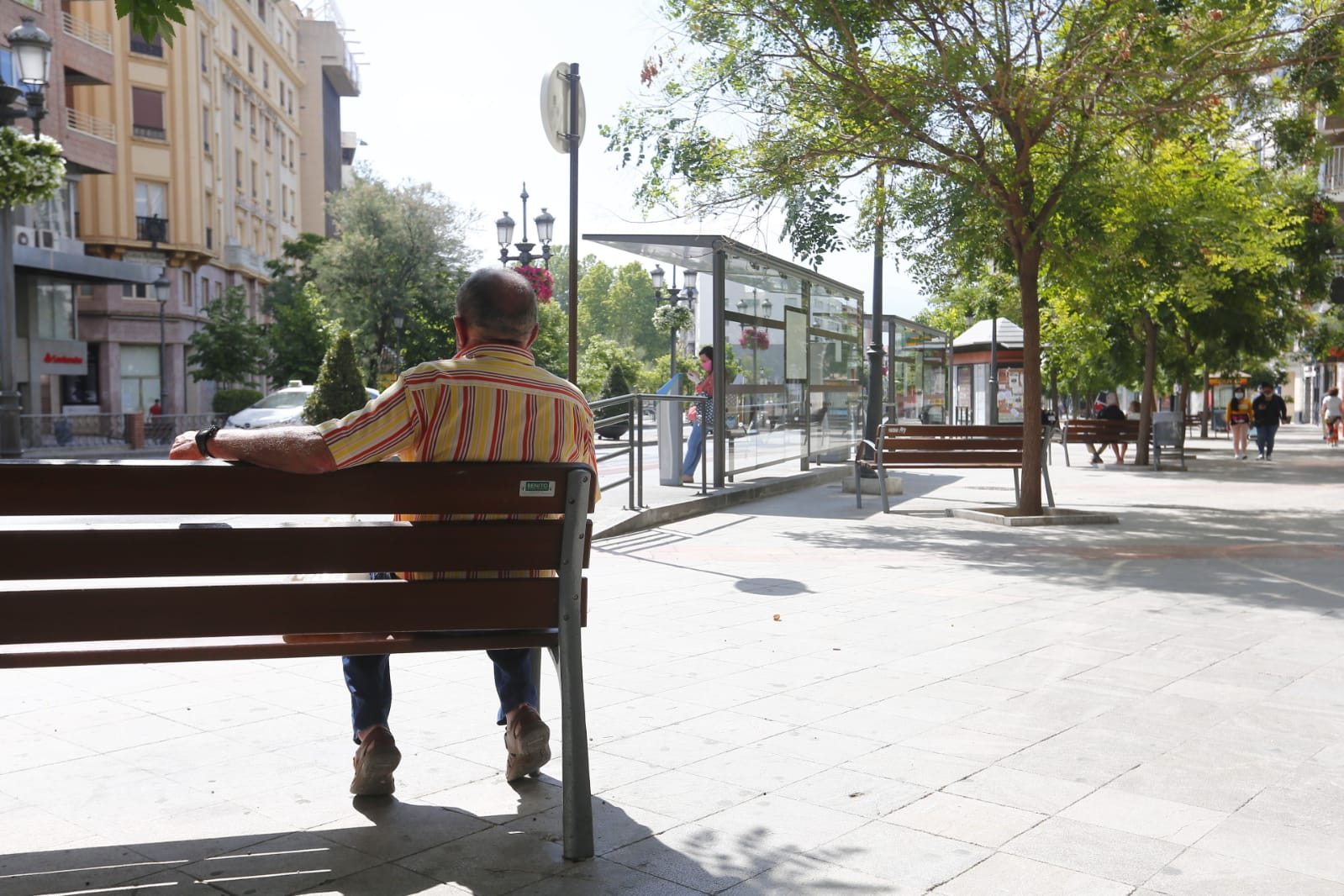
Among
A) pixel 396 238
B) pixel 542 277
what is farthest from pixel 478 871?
pixel 396 238

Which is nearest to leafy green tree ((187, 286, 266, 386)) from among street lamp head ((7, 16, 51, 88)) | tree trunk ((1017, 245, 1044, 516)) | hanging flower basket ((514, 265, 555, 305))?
hanging flower basket ((514, 265, 555, 305))

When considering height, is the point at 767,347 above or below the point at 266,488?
above

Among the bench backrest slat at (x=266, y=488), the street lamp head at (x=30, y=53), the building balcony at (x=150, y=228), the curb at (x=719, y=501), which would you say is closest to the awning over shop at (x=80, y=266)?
the building balcony at (x=150, y=228)

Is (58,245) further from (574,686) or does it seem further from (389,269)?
(574,686)

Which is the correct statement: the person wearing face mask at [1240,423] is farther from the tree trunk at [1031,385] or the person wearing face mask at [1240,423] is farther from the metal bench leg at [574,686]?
the metal bench leg at [574,686]

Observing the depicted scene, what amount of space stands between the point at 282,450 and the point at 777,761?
78.0 inches

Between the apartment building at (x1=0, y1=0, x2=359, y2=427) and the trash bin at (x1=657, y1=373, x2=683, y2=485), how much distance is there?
25862 mm

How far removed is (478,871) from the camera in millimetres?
3242

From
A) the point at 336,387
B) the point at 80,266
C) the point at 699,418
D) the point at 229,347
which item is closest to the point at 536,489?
the point at 699,418

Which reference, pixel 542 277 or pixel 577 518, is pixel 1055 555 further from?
pixel 542 277

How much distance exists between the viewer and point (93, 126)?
1738 inches

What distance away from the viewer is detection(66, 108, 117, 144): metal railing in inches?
1644

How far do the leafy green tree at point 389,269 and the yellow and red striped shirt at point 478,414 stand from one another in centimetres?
4153

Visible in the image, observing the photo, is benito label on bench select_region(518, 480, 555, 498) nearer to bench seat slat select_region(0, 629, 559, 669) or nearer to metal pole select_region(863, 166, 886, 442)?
bench seat slat select_region(0, 629, 559, 669)
